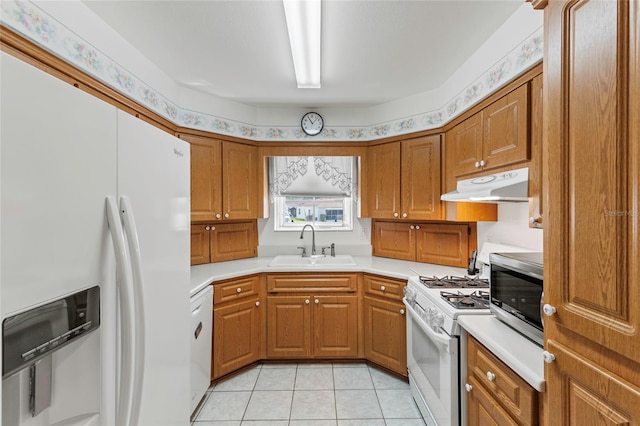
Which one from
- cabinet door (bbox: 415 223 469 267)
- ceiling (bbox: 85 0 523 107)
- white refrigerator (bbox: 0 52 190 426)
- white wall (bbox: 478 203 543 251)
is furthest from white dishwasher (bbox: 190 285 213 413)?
white wall (bbox: 478 203 543 251)

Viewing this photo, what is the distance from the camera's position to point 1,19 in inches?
46.7

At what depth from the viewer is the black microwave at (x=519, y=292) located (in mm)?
1178

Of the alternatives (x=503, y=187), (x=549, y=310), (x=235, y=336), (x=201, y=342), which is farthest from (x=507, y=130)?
(x=235, y=336)

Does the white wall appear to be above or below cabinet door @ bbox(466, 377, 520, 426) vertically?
above

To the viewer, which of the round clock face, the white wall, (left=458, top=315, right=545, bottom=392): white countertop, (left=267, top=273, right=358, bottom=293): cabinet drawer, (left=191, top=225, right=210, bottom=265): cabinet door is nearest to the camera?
(left=458, top=315, right=545, bottom=392): white countertop

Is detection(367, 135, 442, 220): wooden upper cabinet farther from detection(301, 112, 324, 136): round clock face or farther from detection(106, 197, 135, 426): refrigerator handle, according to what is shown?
detection(106, 197, 135, 426): refrigerator handle

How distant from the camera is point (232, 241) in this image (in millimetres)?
3043

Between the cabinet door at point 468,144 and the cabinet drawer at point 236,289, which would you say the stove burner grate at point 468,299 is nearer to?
the cabinet door at point 468,144

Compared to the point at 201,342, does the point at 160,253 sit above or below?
above

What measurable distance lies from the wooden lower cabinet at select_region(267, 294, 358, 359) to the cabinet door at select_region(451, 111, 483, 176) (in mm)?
1402

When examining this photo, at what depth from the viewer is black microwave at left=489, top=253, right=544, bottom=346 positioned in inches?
46.4

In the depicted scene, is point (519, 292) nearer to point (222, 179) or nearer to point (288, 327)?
point (288, 327)

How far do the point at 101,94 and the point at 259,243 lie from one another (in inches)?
76.4

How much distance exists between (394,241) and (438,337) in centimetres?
153
